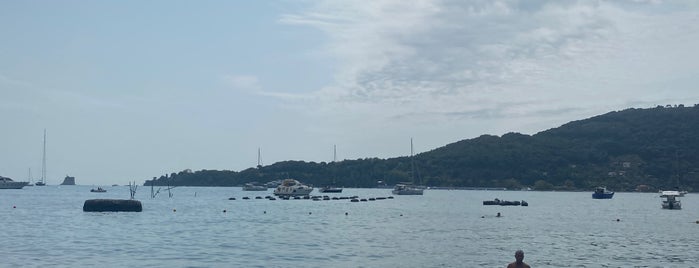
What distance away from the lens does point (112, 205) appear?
103m

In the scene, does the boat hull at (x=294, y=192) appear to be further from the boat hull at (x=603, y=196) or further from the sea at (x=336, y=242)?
the sea at (x=336, y=242)

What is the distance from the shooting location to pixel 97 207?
106 meters

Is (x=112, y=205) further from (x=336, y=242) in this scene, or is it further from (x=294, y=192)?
(x=294, y=192)

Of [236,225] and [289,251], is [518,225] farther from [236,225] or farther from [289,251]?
[289,251]

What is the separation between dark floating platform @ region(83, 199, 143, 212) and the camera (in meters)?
103

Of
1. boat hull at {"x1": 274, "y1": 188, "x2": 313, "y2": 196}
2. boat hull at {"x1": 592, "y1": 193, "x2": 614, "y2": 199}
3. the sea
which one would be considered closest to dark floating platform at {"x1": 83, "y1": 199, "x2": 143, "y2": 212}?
the sea

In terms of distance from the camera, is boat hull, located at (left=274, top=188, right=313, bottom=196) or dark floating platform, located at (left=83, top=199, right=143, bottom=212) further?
boat hull, located at (left=274, top=188, right=313, bottom=196)

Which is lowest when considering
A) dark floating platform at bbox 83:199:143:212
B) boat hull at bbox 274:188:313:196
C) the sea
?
the sea

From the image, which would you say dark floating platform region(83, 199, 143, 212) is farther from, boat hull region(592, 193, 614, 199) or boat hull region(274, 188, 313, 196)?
boat hull region(592, 193, 614, 199)

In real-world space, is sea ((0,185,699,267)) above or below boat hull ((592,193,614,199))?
below

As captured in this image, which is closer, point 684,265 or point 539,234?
point 684,265

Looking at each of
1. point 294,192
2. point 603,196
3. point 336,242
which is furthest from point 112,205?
point 603,196

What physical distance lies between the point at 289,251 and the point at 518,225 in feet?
126

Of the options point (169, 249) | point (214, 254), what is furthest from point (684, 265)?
point (169, 249)
